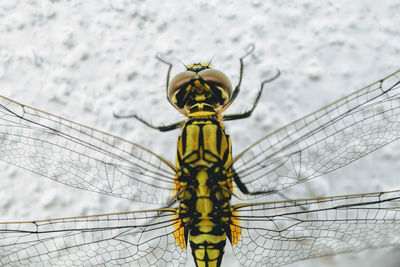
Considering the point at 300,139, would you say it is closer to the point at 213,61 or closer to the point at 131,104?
the point at 213,61

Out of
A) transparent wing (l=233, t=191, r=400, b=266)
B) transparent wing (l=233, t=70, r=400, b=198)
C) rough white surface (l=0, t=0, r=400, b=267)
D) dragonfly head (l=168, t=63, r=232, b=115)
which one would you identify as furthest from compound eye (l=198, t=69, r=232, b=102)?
transparent wing (l=233, t=191, r=400, b=266)

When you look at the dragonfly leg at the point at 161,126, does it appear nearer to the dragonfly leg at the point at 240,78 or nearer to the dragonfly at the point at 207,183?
the dragonfly at the point at 207,183

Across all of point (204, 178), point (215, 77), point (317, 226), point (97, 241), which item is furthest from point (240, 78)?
point (97, 241)

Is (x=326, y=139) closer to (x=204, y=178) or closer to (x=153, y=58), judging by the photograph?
(x=204, y=178)

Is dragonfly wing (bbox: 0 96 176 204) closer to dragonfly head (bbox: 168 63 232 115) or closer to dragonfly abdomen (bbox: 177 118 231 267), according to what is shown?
dragonfly abdomen (bbox: 177 118 231 267)

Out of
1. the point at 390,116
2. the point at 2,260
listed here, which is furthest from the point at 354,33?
the point at 2,260

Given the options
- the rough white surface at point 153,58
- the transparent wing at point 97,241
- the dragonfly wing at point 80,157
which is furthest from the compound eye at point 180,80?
the transparent wing at point 97,241
